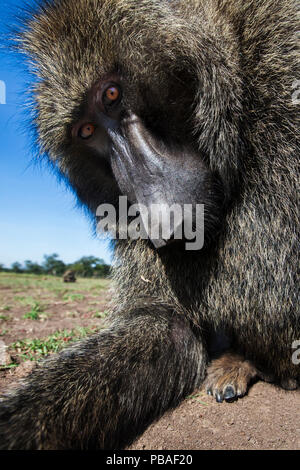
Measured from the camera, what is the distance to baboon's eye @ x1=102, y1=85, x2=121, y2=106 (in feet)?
7.76

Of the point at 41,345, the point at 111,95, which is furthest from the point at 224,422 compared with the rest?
the point at 111,95

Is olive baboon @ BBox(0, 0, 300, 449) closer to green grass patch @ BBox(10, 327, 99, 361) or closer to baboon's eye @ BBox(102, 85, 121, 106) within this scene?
baboon's eye @ BBox(102, 85, 121, 106)

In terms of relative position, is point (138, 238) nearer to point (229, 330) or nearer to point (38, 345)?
point (229, 330)

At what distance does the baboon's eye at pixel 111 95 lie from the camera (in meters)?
2.37

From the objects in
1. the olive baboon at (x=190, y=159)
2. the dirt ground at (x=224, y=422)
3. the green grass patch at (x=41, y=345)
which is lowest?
the dirt ground at (x=224, y=422)

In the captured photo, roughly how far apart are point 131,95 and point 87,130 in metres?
Answer: 0.39

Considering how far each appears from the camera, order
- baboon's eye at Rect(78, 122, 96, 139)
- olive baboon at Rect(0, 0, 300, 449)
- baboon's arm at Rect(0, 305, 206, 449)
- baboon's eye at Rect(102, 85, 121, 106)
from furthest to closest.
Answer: baboon's eye at Rect(78, 122, 96, 139) < baboon's eye at Rect(102, 85, 121, 106) < olive baboon at Rect(0, 0, 300, 449) < baboon's arm at Rect(0, 305, 206, 449)

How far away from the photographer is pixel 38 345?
3.34 meters

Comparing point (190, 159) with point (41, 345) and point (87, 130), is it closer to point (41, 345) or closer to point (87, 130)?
point (87, 130)

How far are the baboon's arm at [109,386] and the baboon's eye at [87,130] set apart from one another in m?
1.20

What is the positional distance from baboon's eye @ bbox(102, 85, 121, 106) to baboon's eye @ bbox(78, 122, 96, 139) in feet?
0.70

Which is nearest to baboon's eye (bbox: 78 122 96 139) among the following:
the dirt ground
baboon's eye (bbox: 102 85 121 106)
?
baboon's eye (bbox: 102 85 121 106)

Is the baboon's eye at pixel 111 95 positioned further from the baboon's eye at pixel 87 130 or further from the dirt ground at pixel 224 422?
the dirt ground at pixel 224 422

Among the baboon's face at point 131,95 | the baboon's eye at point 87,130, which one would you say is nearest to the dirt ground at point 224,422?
the baboon's face at point 131,95
